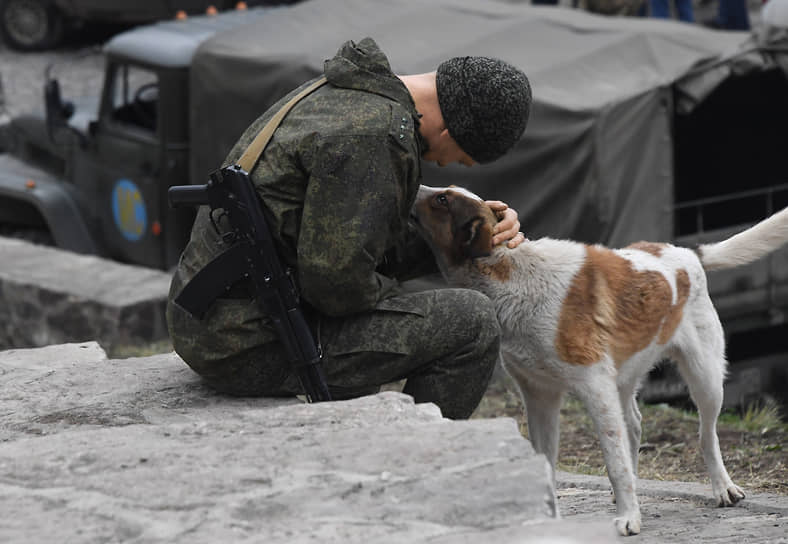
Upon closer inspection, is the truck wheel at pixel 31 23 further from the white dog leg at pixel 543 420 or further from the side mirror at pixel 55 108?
the white dog leg at pixel 543 420

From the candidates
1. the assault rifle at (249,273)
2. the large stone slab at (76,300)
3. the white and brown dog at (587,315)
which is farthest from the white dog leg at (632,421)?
the large stone slab at (76,300)

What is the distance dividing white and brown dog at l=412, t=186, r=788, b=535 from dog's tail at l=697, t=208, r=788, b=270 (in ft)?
0.06

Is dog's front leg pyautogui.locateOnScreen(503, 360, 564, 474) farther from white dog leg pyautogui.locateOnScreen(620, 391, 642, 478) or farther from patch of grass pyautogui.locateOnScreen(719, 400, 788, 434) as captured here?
patch of grass pyautogui.locateOnScreen(719, 400, 788, 434)

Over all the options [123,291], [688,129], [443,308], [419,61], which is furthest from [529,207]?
[443,308]

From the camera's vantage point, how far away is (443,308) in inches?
142

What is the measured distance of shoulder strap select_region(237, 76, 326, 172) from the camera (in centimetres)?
351

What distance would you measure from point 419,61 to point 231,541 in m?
5.02

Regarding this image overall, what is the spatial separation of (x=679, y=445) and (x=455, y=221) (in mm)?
2455

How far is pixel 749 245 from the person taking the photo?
432cm

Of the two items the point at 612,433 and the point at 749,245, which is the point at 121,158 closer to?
the point at 749,245

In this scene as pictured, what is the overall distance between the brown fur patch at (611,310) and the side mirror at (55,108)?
5.94 m

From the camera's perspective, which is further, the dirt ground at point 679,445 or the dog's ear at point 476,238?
the dirt ground at point 679,445

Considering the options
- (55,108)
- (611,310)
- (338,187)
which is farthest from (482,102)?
(55,108)

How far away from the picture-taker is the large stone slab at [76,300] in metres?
7.79
